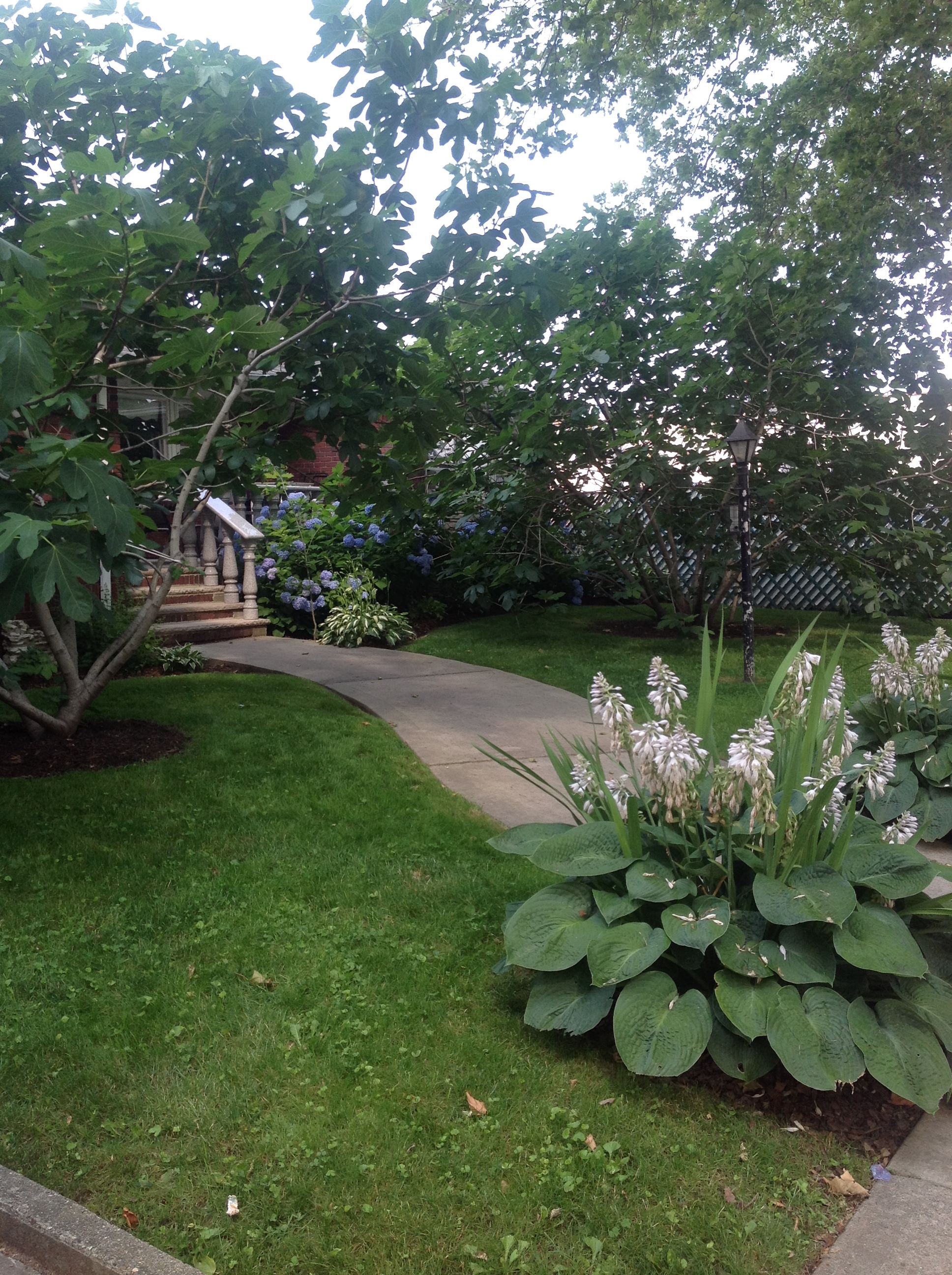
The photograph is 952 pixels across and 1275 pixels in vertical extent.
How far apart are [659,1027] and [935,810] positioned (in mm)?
2914

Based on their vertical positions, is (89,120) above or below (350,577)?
above

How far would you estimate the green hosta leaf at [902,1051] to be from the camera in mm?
2957

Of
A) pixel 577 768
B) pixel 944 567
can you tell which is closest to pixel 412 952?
pixel 577 768

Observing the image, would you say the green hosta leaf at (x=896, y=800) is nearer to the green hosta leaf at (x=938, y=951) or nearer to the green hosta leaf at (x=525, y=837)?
the green hosta leaf at (x=938, y=951)

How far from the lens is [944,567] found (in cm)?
985

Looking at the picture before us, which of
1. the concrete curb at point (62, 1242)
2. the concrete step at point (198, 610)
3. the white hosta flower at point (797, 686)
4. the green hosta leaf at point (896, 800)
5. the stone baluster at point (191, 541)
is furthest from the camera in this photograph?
the stone baluster at point (191, 541)

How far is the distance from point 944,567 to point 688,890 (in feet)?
25.4

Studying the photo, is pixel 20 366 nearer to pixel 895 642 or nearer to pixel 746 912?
pixel 746 912

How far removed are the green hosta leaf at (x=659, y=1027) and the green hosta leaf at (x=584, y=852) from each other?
15.3 inches

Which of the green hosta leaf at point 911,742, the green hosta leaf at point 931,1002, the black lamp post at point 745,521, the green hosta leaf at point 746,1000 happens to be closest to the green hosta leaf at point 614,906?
the green hosta leaf at point 746,1000

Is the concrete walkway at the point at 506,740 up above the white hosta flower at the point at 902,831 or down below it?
below

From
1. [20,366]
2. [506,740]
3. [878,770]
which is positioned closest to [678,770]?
[878,770]

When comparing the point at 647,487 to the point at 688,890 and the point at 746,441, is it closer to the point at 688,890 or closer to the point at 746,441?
the point at 746,441

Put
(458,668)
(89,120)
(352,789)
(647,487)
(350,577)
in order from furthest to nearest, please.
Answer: (350,577), (647,487), (458,668), (89,120), (352,789)
